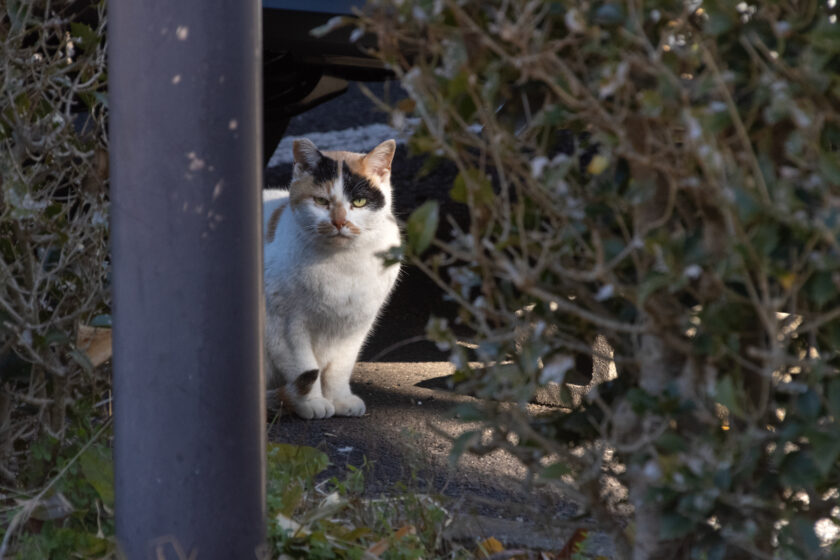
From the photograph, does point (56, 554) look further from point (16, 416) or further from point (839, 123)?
point (839, 123)

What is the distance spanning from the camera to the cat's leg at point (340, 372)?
3.30 metres

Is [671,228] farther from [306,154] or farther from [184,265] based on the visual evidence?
[306,154]

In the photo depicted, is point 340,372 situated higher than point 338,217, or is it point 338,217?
point 338,217

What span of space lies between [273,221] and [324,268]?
461 mm

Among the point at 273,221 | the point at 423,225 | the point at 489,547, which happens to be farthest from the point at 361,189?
the point at 423,225

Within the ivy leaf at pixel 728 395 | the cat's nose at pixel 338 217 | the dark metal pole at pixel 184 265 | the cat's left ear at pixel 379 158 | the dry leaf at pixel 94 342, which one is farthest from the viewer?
the cat's left ear at pixel 379 158

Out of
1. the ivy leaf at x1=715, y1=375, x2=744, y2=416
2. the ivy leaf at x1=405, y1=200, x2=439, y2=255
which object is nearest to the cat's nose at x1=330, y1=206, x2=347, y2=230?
the ivy leaf at x1=405, y1=200, x2=439, y2=255

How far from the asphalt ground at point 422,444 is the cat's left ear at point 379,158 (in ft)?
1.74

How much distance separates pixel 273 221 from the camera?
3520 millimetres

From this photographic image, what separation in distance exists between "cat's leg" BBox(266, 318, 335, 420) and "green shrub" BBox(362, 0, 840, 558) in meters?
1.98

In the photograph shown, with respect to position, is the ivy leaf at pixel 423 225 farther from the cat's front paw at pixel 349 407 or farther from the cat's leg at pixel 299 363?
the cat's front paw at pixel 349 407

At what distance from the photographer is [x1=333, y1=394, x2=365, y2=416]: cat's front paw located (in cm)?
323

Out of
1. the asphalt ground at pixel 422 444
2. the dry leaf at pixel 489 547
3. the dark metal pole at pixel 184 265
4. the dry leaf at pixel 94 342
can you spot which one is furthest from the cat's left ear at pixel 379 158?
the dark metal pole at pixel 184 265

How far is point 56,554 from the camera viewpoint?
154 centimetres
